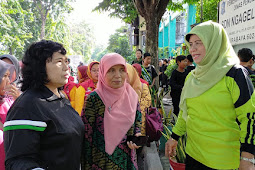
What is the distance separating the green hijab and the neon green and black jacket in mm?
39

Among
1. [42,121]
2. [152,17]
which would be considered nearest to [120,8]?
[152,17]

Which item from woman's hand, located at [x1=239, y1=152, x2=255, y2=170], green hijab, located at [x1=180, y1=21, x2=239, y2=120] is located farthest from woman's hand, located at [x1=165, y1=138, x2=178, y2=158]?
woman's hand, located at [x1=239, y1=152, x2=255, y2=170]

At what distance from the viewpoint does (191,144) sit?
1663 mm

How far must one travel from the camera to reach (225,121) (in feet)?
4.65

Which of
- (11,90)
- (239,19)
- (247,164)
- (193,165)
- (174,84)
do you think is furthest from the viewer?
(174,84)

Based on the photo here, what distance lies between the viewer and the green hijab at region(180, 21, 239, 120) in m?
1.42

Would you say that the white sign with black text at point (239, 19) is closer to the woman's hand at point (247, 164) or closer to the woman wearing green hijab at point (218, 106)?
the woman wearing green hijab at point (218, 106)

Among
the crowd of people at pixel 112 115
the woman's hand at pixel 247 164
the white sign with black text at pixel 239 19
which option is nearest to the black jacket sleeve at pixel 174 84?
the white sign with black text at pixel 239 19

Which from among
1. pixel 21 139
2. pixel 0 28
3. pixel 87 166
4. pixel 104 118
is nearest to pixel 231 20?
pixel 104 118

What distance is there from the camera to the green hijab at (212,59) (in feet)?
4.66

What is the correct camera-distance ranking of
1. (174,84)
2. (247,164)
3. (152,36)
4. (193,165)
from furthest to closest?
(152,36), (174,84), (193,165), (247,164)

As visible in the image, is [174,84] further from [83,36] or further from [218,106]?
[83,36]

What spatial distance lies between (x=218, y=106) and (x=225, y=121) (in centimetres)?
12

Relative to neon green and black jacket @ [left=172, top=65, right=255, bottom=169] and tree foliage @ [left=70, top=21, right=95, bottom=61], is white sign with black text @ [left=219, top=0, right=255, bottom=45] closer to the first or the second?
neon green and black jacket @ [left=172, top=65, right=255, bottom=169]
